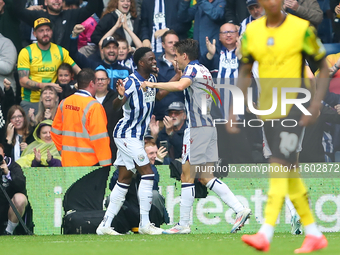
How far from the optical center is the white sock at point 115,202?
26.6ft

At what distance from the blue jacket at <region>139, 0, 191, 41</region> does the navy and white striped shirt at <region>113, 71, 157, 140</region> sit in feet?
12.6

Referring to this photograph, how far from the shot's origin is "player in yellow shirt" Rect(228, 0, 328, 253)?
5102 mm

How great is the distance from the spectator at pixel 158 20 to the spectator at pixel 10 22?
7.98 feet

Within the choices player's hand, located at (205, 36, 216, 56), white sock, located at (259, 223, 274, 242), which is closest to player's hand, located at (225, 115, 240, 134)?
player's hand, located at (205, 36, 216, 56)

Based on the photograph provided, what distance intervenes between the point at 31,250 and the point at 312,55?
3.21m

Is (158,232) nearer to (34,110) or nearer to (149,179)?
(149,179)

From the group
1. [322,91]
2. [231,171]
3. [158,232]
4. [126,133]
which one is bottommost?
[158,232]

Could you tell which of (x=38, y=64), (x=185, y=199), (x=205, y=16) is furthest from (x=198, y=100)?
(x=38, y=64)

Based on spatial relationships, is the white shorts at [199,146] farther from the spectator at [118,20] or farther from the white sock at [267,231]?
the spectator at [118,20]

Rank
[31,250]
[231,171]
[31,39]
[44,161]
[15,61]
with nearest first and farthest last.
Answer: [31,250] < [231,171] < [44,161] < [15,61] < [31,39]

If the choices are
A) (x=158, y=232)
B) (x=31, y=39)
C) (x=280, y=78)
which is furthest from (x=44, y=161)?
(x=280, y=78)

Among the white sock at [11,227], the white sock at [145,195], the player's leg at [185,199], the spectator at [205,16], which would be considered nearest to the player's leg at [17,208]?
the white sock at [11,227]

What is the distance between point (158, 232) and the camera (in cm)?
800

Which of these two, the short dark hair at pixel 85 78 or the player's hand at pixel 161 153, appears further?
the player's hand at pixel 161 153
